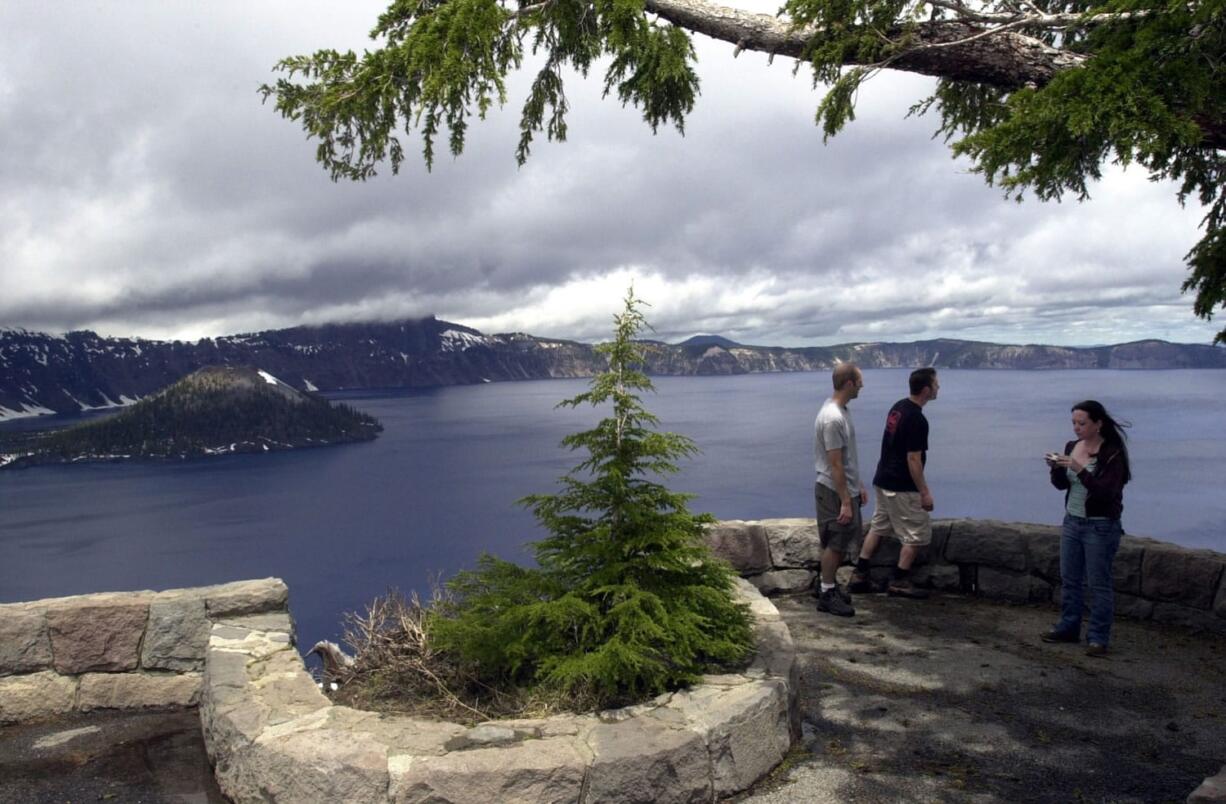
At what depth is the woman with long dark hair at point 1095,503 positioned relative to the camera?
20.5 ft

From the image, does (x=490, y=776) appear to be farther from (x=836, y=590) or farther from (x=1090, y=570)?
(x=1090, y=570)

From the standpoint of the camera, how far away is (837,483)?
723 cm

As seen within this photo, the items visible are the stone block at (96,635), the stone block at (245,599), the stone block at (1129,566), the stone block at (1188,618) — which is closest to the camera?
the stone block at (96,635)

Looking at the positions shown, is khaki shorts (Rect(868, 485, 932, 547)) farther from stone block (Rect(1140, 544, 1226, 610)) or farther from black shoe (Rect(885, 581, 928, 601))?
stone block (Rect(1140, 544, 1226, 610))

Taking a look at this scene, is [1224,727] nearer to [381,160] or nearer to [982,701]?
[982,701]

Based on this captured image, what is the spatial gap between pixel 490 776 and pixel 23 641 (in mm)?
4441

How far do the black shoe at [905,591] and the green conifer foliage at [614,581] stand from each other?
379cm

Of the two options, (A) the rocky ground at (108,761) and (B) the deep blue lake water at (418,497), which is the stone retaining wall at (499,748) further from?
(B) the deep blue lake water at (418,497)

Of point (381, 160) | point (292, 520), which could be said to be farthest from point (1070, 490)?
point (292, 520)

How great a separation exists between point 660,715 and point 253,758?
83.5 inches

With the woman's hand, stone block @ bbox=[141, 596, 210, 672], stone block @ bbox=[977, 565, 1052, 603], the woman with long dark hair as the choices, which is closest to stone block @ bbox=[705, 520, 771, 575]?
stone block @ bbox=[977, 565, 1052, 603]

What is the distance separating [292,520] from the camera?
12475cm

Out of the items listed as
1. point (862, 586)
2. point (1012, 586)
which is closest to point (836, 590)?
point (862, 586)

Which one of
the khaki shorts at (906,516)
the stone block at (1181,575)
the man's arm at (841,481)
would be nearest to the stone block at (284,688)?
the man's arm at (841,481)
